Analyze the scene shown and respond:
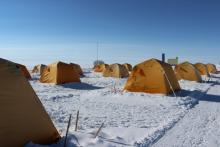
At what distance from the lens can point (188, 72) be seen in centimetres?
3206

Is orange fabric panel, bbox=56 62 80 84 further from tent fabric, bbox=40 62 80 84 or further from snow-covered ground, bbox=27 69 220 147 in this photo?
snow-covered ground, bbox=27 69 220 147

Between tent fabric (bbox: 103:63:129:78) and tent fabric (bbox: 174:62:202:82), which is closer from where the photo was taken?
tent fabric (bbox: 174:62:202:82)

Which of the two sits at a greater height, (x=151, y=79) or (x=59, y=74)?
(x=151, y=79)

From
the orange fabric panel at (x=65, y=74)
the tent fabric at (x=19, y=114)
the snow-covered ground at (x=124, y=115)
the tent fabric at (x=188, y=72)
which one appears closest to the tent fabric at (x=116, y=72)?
the tent fabric at (x=188, y=72)

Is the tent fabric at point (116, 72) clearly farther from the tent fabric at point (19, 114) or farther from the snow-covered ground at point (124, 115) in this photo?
the tent fabric at point (19, 114)

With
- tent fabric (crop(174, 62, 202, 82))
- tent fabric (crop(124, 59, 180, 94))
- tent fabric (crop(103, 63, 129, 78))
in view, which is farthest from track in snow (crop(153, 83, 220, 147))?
tent fabric (crop(103, 63, 129, 78))

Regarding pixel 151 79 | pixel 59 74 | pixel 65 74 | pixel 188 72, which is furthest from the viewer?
pixel 188 72

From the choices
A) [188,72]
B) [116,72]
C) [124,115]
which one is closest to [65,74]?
[116,72]

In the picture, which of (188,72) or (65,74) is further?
(188,72)

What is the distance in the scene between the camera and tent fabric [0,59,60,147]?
278 inches

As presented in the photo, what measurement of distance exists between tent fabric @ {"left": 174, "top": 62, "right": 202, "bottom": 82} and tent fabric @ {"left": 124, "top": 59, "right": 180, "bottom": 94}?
479 inches

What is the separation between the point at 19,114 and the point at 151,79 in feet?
41.5

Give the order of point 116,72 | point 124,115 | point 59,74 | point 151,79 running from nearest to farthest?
point 124,115 → point 151,79 → point 59,74 → point 116,72

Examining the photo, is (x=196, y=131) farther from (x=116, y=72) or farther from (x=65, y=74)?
(x=116, y=72)
